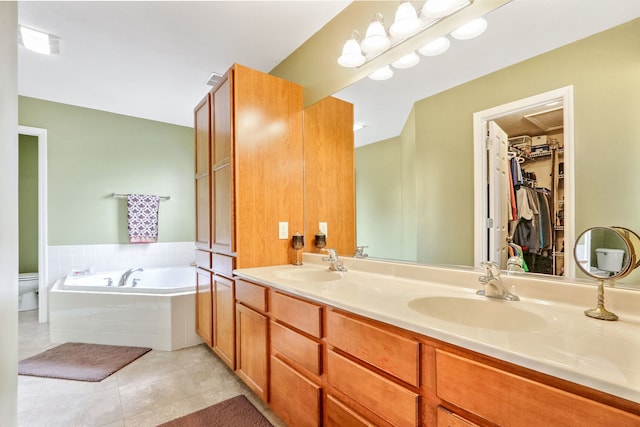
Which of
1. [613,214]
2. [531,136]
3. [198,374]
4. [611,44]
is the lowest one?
[198,374]

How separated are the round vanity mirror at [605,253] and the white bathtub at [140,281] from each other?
8.93 ft

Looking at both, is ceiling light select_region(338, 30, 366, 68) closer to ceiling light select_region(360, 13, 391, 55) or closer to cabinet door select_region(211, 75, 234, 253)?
ceiling light select_region(360, 13, 391, 55)

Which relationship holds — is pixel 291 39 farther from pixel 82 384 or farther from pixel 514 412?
pixel 82 384

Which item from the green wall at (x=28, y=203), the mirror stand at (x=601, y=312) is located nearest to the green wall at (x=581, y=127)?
the mirror stand at (x=601, y=312)

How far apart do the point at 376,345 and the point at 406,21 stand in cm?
147

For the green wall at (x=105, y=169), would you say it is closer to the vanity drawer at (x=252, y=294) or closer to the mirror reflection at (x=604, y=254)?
the vanity drawer at (x=252, y=294)

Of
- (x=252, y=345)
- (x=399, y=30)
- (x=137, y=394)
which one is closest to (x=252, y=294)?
(x=252, y=345)

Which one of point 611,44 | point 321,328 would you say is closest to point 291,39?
point 611,44

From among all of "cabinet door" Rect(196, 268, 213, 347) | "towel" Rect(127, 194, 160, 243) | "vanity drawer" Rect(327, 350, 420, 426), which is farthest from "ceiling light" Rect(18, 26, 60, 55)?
"vanity drawer" Rect(327, 350, 420, 426)

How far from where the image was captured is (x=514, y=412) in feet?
2.19

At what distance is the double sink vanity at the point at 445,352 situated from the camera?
0.61 meters

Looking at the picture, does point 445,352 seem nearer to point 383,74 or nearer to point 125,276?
point 383,74

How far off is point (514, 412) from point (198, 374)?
2.15 metres

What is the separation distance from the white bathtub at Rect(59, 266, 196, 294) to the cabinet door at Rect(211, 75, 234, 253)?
90 cm
